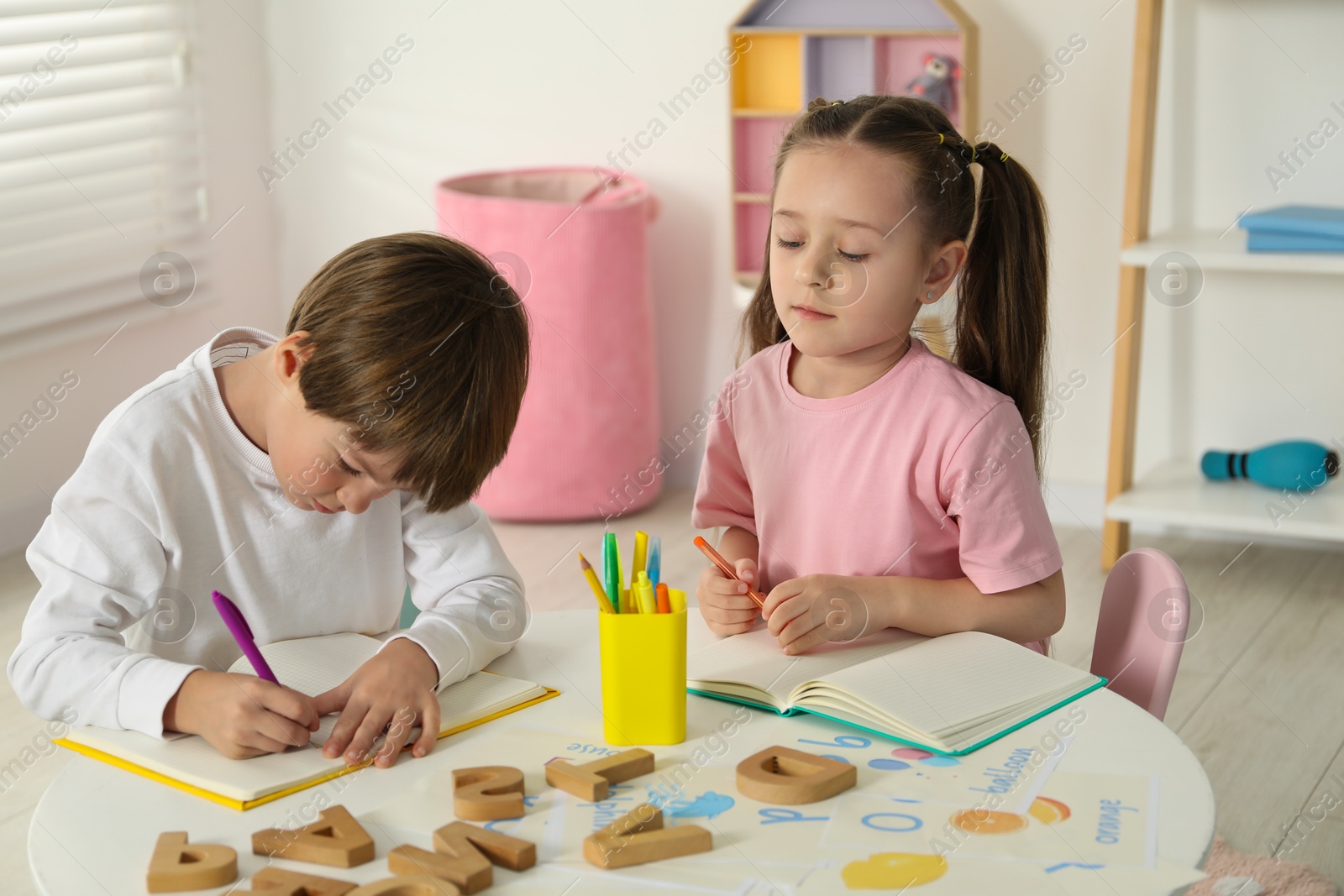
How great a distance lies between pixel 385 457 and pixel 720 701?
1.00 ft

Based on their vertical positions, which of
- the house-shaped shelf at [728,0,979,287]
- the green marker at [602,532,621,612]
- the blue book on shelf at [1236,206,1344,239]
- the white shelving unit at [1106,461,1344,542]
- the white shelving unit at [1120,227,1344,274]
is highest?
the house-shaped shelf at [728,0,979,287]

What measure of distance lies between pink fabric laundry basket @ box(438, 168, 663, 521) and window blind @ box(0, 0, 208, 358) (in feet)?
2.48

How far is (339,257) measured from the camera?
100 cm

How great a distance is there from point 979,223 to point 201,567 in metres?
0.76

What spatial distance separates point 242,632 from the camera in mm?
907

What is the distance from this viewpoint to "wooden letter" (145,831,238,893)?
2.36ft

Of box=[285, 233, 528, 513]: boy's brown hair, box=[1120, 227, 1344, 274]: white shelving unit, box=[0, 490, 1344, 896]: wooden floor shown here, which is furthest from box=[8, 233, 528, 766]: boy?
box=[1120, 227, 1344, 274]: white shelving unit

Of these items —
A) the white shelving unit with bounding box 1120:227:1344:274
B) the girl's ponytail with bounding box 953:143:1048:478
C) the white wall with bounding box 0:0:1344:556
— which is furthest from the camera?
the white wall with bounding box 0:0:1344:556

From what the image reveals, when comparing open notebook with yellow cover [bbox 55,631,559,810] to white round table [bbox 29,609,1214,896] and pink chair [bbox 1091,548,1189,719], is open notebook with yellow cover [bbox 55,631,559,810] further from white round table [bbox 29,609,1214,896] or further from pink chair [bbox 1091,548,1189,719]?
pink chair [bbox 1091,548,1189,719]

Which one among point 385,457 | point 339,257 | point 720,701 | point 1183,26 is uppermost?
point 1183,26

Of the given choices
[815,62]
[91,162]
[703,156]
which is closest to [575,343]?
[703,156]

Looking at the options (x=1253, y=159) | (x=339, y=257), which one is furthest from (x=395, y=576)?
(x=1253, y=159)

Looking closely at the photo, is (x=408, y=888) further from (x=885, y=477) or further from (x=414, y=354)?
(x=885, y=477)

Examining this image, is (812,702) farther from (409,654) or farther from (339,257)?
(339,257)
